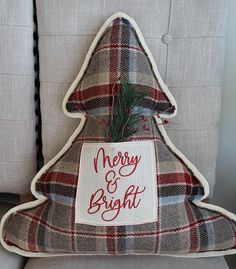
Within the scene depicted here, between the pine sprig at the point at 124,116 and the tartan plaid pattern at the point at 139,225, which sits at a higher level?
the pine sprig at the point at 124,116

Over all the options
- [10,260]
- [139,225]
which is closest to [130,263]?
[139,225]

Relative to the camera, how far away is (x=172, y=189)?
846mm

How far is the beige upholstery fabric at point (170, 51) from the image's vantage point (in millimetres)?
919

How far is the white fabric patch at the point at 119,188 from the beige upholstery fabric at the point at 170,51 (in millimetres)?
180

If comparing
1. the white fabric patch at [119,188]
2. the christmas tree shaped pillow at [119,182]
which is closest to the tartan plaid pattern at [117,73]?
the christmas tree shaped pillow at [119,182]

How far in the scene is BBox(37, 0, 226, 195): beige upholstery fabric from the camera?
36.2 inches

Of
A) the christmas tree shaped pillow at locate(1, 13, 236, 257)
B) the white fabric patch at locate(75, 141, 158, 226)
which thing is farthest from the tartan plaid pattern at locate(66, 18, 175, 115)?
the white fabric patch at locate(75, 141, 158, 226)

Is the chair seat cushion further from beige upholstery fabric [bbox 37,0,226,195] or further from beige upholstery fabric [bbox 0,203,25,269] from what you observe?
beige upholstery fabric [bbox 37,0,226,195]

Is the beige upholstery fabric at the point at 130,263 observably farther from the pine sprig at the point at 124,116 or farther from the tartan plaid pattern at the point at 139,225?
the pine sprig at the point at 124,116

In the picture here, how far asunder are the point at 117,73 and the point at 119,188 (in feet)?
0.89

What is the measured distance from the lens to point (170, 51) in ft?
3.07

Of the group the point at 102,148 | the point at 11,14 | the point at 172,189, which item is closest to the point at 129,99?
the point at 102,148

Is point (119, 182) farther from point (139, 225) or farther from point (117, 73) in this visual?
point (117, 73)

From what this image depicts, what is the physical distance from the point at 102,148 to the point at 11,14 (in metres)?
0.43
